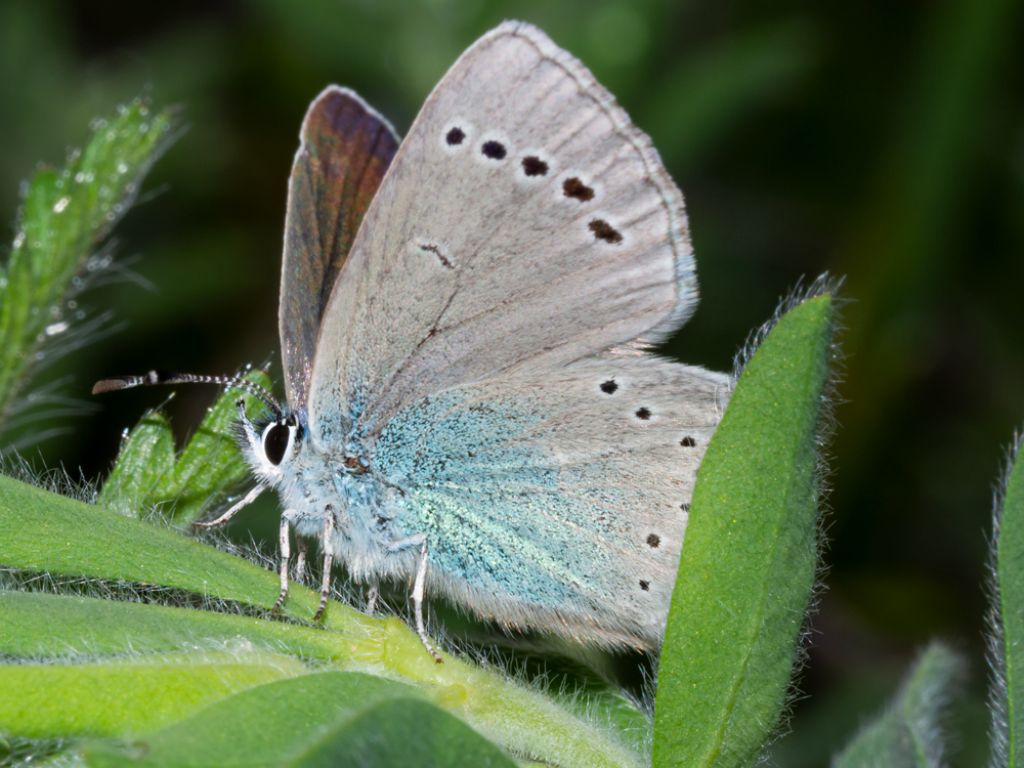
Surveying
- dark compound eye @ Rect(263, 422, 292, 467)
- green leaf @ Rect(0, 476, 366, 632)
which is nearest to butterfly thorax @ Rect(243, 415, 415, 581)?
dark compound eye @ Rect(263, 422, 292, 467)

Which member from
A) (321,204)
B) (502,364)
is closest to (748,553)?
(502,364)

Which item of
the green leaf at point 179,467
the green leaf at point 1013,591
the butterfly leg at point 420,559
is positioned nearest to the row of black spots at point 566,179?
the green leaf at point 179,467

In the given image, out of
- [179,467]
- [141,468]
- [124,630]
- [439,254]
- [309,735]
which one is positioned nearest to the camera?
[309,735]

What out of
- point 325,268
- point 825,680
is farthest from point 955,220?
point 325,268

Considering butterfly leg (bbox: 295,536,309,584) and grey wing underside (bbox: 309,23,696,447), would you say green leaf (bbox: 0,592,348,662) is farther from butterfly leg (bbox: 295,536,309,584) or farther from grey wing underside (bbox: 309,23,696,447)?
grey wing underside (bbox: 309,23,696,447)

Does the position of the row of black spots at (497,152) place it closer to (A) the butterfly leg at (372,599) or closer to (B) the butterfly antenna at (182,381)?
(B) the butterfly antenna at (182,381)

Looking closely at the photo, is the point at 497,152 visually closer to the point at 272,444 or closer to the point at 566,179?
the point at 566,179
